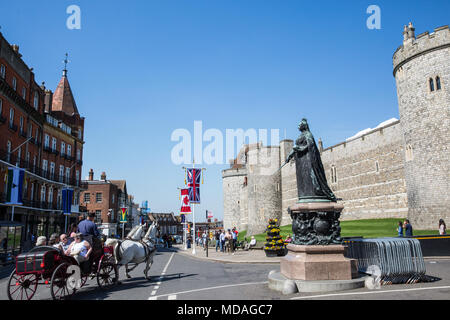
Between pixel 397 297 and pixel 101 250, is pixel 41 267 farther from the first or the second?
pixel 397 297

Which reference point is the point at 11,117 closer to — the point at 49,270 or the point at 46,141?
the point at 46,141

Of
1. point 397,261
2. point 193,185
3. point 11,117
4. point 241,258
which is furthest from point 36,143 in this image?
point 397,261

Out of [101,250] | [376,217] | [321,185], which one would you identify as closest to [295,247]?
[321,185]

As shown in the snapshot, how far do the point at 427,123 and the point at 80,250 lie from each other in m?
27.1

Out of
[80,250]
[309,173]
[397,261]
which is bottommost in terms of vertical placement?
[397,261]

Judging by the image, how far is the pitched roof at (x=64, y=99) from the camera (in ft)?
158

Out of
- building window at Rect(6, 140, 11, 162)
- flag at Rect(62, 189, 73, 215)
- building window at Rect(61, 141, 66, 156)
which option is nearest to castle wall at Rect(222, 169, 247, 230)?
building window at Rect(61, 141, 66, 156)

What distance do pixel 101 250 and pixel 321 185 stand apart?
6.70 m

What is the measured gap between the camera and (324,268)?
8.12m

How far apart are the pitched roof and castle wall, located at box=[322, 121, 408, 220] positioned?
38.9 m

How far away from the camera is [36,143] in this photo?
35.4 m

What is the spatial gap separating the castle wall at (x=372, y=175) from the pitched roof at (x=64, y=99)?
38.9 metres

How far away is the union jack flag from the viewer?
1017 inches
